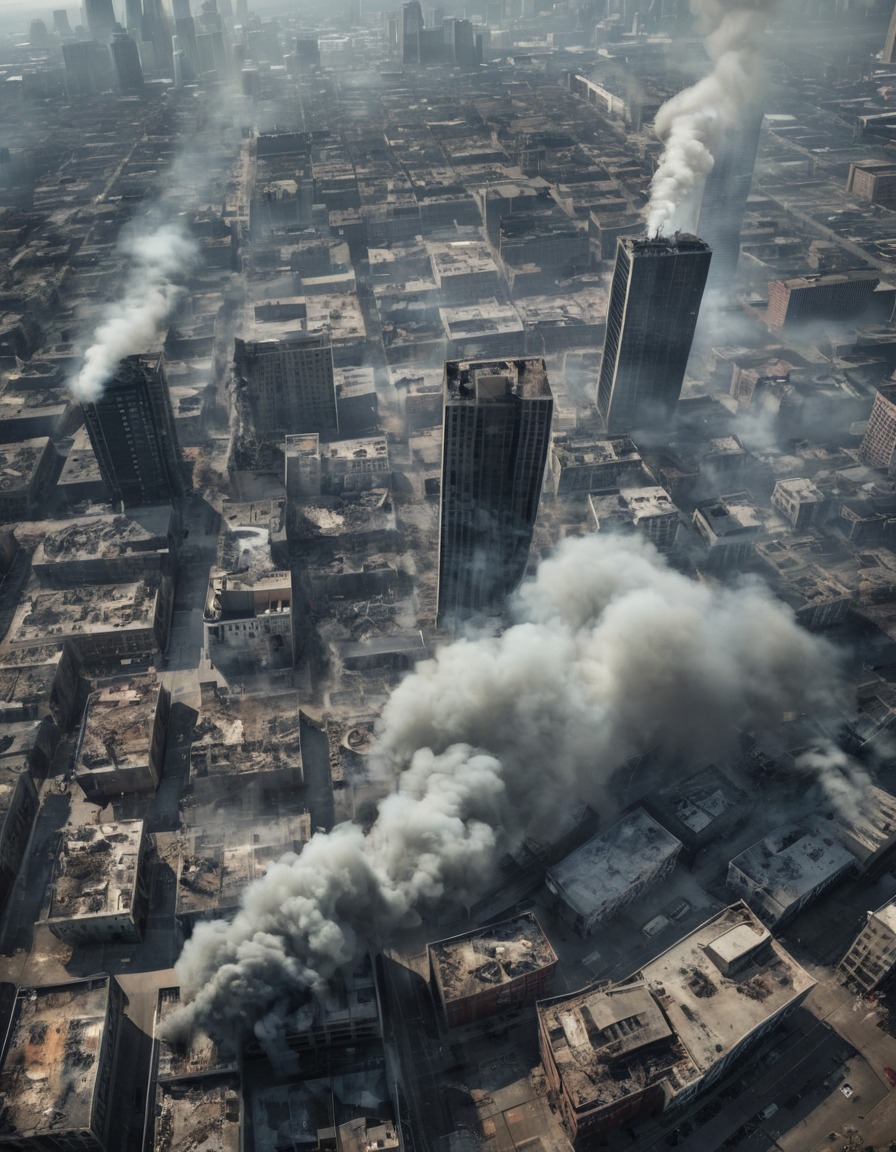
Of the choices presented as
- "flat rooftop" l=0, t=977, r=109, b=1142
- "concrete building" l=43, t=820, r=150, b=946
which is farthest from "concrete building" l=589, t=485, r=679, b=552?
"flat rooftop" l=0, t=977, r=109, b=1142

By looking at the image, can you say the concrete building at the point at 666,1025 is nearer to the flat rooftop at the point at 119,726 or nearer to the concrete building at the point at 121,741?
the concrete building at the point at 121,741

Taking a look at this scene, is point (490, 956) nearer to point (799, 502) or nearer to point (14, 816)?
point (14, 816)

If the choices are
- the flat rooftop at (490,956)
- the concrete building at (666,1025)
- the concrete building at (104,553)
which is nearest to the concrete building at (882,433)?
the concrete building at (666,1025)

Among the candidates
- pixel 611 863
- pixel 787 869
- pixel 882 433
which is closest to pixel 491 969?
pixel 611 863

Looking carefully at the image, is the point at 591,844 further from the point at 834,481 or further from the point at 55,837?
the point at 834,481

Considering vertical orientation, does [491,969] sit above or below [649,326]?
below
